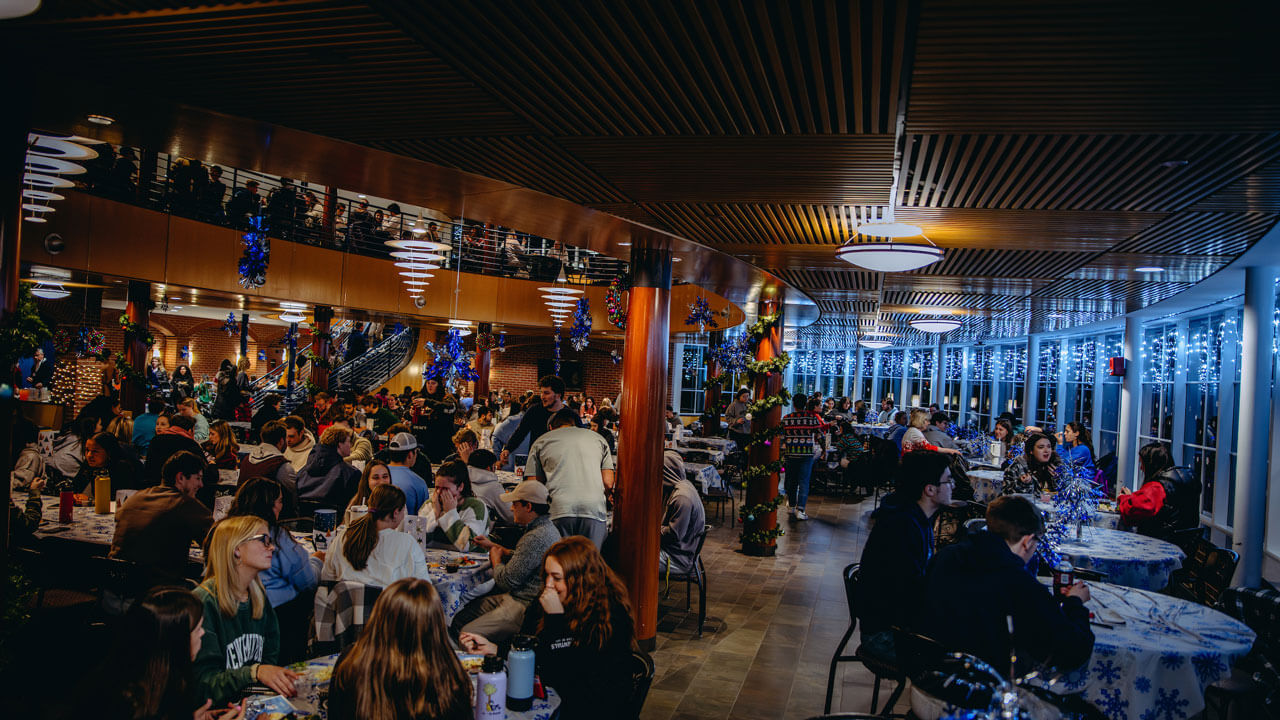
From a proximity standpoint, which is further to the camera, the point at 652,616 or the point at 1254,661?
the point at 652,616

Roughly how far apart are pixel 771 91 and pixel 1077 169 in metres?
1.86

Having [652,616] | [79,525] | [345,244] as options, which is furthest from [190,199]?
[652,616]

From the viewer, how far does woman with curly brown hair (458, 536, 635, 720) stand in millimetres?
2930

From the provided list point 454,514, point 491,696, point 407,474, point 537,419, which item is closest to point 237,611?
point 491,696

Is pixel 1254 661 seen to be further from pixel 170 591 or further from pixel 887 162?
pixel 170 591

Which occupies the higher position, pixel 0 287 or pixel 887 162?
pixel 887 162

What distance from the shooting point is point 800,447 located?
941 centimetres

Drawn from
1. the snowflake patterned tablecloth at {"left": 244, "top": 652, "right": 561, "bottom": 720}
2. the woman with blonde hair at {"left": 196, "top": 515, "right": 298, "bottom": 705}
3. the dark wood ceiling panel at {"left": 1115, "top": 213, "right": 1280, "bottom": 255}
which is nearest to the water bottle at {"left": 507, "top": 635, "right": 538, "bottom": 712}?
the snowflake patterned tablecloth at {"left": 244, "top": 652, "right": 561, "bottom": 720}

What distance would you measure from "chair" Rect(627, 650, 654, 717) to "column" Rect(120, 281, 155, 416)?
1151 centimetres

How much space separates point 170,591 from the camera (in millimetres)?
2424

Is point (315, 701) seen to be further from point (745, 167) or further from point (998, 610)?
point (745, 167)

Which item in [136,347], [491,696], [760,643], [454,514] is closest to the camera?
[491,696]

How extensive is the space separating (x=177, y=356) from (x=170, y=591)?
77.2ft

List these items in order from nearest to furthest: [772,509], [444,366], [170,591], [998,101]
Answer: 1. [170,591]
2. [998,101]
3. [772,509]
4. [444,366]
